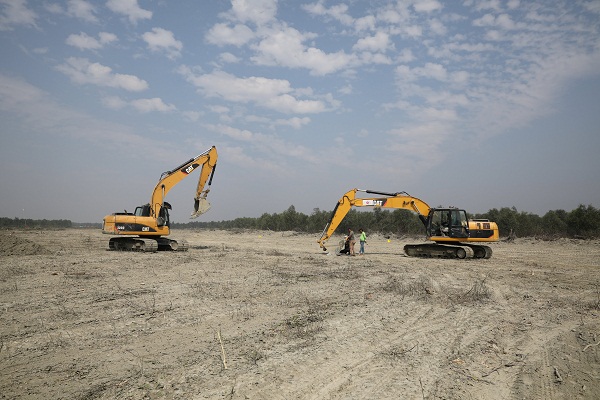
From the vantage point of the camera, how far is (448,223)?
18.3 meters

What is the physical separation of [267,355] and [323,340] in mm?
992

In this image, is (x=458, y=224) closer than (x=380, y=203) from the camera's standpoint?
Yes

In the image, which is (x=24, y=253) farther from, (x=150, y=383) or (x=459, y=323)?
(x=459, y=323)

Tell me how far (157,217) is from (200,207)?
7.41 ft

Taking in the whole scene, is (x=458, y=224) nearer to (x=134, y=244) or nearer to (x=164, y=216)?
(x=164, y=216)

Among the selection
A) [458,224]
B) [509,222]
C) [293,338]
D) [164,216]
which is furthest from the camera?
Result: [509,222]

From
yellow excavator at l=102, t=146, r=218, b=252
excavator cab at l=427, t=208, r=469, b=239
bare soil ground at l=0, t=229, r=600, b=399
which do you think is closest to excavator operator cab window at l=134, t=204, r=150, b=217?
yellow excavator at l=102, t=146, r=218, b=252

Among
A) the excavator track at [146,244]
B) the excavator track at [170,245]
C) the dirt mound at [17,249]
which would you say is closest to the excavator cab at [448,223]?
the excavator track at [170,245]

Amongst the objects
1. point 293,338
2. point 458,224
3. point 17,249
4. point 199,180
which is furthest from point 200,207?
point 293,338

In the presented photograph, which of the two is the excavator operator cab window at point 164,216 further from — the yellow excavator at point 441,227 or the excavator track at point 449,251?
the excavator track at point 449,251

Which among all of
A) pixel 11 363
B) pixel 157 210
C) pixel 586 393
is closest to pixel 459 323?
pixel 586 393

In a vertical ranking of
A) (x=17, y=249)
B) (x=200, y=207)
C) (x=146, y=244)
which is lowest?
(x=17, y=249)

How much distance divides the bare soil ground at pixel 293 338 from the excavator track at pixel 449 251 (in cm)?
709

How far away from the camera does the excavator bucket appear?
20.0m
